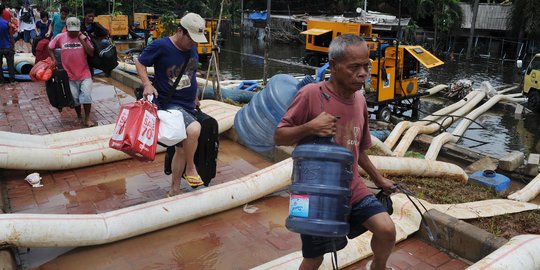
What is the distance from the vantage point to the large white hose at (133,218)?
10.5 ft

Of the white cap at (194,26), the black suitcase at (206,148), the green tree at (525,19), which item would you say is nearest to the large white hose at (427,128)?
the black suitcase at (206,148)

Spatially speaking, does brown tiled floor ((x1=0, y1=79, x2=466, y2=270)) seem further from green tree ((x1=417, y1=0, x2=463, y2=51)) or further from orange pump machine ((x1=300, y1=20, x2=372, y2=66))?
green tree ((x1=417, y1=0, x2=463, y2=51))

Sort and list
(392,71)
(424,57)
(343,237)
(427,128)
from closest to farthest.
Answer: (343,237)
(427,128)
(424,57)
(392,71)

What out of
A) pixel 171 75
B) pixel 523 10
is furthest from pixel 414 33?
pixel 171 75

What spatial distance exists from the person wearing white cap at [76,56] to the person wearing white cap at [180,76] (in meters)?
3.16

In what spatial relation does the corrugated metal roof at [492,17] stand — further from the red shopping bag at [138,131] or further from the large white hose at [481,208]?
the red shopping bag at [138,131]

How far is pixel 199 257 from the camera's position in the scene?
3.57m

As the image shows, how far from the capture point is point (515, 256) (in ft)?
10.4

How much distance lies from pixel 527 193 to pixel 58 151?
6.73m

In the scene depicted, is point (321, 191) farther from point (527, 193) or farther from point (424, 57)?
point (424, 57)

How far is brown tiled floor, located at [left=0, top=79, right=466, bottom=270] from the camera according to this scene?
11.4ft

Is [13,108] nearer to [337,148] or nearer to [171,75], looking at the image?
[171,75]

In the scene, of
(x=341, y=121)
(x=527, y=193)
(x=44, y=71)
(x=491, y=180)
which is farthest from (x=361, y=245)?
(x=44, y=71)

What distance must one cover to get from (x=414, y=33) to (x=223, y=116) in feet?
106
